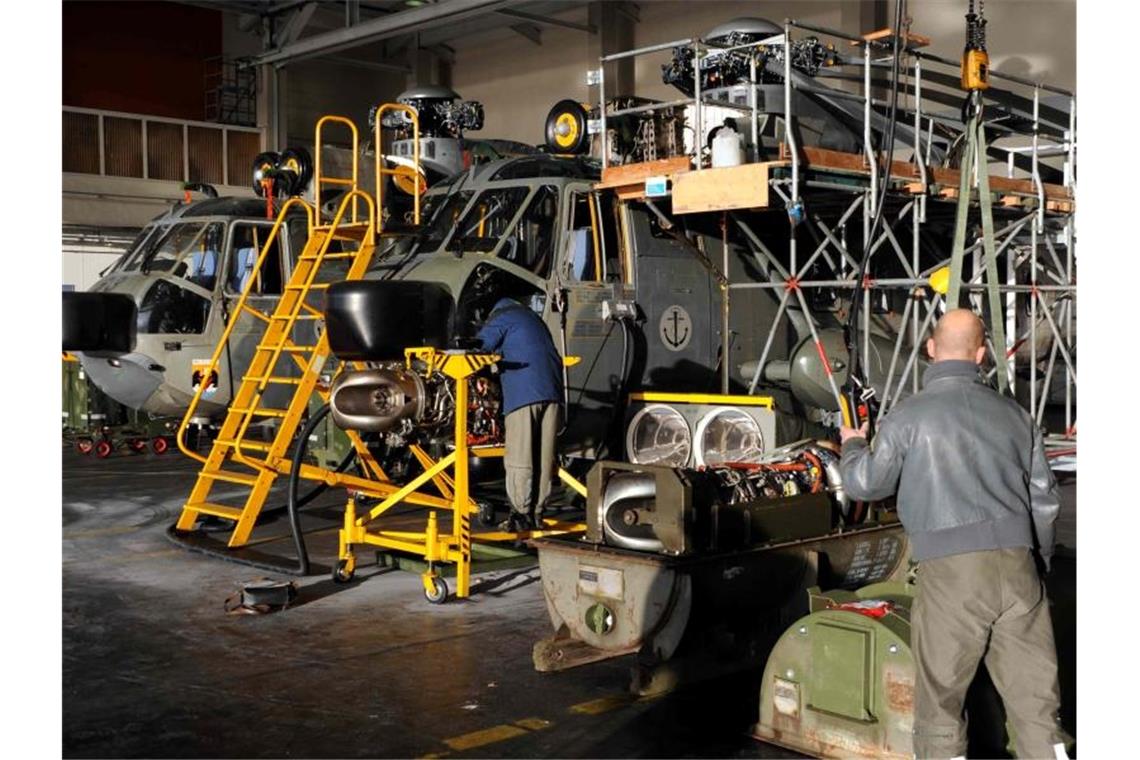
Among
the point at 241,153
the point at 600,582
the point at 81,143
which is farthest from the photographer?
the point at 241,153

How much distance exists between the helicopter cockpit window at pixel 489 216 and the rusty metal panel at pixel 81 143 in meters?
16.4

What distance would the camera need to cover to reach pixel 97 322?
34.1ft

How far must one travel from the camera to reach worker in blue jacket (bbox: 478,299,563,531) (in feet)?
26.7

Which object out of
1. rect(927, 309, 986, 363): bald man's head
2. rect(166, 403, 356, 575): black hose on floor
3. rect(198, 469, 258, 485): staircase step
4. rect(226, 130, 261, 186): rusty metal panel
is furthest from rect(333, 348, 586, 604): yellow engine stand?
rect(226, 130, 261, 186): rusty metal panel

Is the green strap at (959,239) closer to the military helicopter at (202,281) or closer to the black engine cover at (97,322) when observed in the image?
the black engine cover at (97,322)

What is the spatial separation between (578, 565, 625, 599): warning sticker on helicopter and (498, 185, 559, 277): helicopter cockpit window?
4359 millimetres

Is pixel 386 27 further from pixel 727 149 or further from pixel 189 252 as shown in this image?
pixel 727 149

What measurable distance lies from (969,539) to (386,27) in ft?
66.2

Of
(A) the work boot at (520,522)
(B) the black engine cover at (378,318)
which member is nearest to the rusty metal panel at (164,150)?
(B) the black engine cover at (378,318)

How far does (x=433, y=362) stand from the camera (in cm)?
785

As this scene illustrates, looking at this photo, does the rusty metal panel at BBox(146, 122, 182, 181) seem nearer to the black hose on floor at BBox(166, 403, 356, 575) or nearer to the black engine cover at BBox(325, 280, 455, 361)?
the black hose on floor at BBox(166, 403, 356, 575)

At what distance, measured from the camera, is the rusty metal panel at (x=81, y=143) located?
2411 cm

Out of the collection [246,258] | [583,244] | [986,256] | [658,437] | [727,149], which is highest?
[727,149]

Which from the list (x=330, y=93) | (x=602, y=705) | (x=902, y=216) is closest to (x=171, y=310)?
(x=902, y=216)
